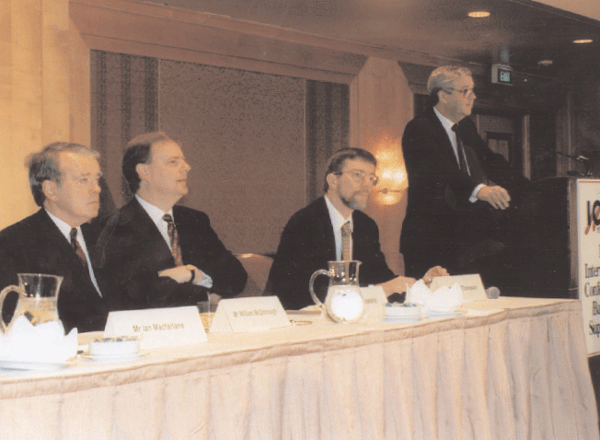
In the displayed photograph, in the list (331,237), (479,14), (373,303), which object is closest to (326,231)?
(331,237)

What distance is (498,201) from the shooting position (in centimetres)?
352

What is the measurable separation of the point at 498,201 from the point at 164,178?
1593mm

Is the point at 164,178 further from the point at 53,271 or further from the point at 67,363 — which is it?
the point at 67,363

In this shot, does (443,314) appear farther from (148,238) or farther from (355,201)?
(148,238)

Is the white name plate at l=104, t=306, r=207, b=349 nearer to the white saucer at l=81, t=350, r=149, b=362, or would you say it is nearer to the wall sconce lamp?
the white saucer at l=81, t=350, r=149, b=362

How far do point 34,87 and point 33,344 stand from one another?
313cm

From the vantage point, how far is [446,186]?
390 cm

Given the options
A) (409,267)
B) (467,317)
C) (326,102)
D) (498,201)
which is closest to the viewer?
(467,317)

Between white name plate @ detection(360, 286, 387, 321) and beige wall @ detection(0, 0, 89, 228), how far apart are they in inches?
96.6

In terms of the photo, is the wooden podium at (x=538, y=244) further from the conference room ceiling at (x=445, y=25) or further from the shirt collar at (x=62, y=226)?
the shirt collar at (x=62, y=226)

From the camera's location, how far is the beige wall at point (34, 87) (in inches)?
157

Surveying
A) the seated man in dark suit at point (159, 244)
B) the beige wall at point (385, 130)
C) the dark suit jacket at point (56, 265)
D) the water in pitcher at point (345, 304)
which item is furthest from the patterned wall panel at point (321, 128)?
the water in pitcher at point (345, 304)

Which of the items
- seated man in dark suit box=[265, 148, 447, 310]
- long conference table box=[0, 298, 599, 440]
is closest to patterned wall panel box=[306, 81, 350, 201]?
seated man in dark suit box=[265, 148, 447, 310]

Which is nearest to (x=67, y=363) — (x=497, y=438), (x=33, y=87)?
(x=497, y=438)
